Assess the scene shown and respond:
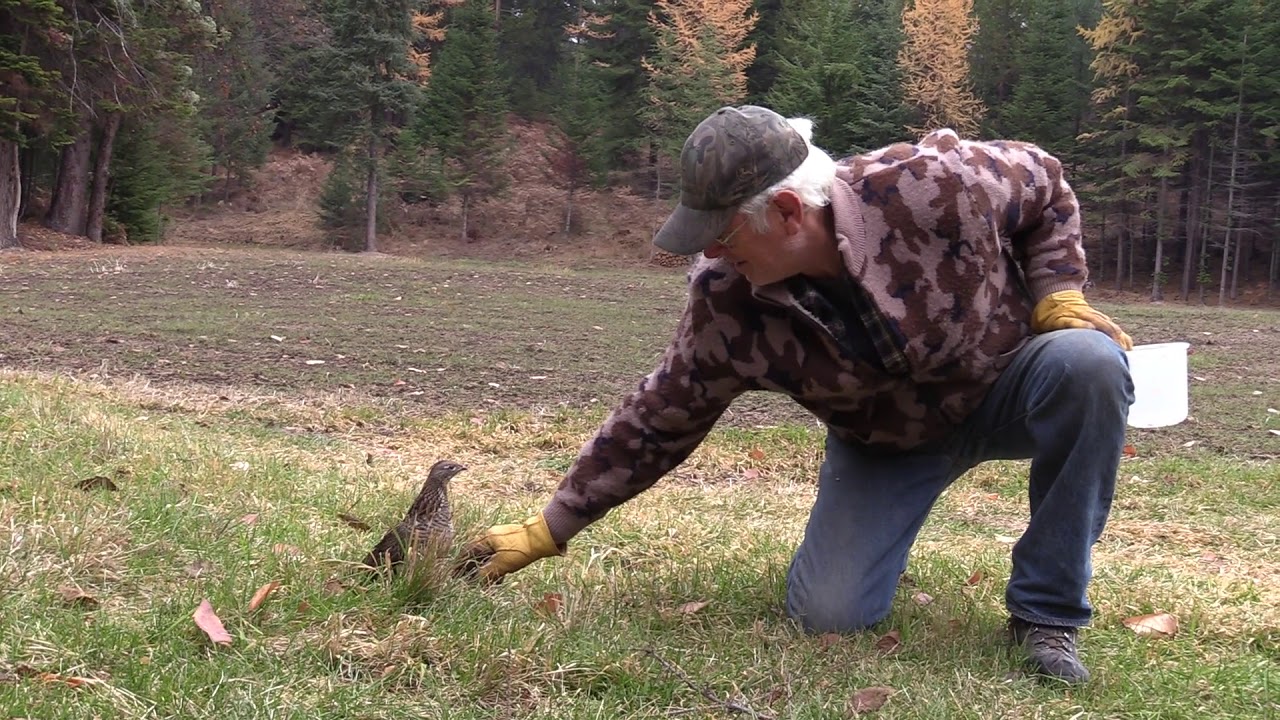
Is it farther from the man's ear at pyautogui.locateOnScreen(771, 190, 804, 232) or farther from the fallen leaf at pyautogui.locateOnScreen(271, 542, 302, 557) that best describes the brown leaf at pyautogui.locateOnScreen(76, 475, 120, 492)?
the man's ear at pyautogui.locateOnScreen(771, 190, 804, 232)

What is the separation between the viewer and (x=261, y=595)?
2.35 meters

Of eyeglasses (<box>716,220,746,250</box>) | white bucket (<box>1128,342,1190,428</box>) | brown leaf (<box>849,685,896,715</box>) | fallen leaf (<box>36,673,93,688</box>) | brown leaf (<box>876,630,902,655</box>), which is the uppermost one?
eyeglasses (<box>716,220,746,250</box>)

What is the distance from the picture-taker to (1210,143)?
95.1 feet

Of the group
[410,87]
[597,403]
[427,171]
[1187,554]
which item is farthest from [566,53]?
[1187,554]

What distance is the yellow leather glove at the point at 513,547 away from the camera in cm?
280

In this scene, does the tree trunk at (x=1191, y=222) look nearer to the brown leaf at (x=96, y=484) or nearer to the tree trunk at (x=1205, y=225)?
the tree trunk at (x=1205, y=225)

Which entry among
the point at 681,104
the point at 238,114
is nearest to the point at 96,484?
the point at 681,104

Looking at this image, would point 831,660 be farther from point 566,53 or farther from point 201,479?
point 566,53

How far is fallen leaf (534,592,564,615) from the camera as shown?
2.58 metres

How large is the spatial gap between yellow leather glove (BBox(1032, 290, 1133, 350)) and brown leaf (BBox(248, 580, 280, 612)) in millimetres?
1943

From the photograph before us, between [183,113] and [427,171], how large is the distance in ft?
40.4

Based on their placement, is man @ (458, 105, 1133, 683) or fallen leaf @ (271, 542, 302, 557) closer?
man @ (458, 105, 1133, 683)

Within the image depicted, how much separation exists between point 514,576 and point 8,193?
22.2 m

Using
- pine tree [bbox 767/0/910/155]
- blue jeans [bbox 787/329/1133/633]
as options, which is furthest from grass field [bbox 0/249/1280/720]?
pine tree [bbox 767/0/910/155]
